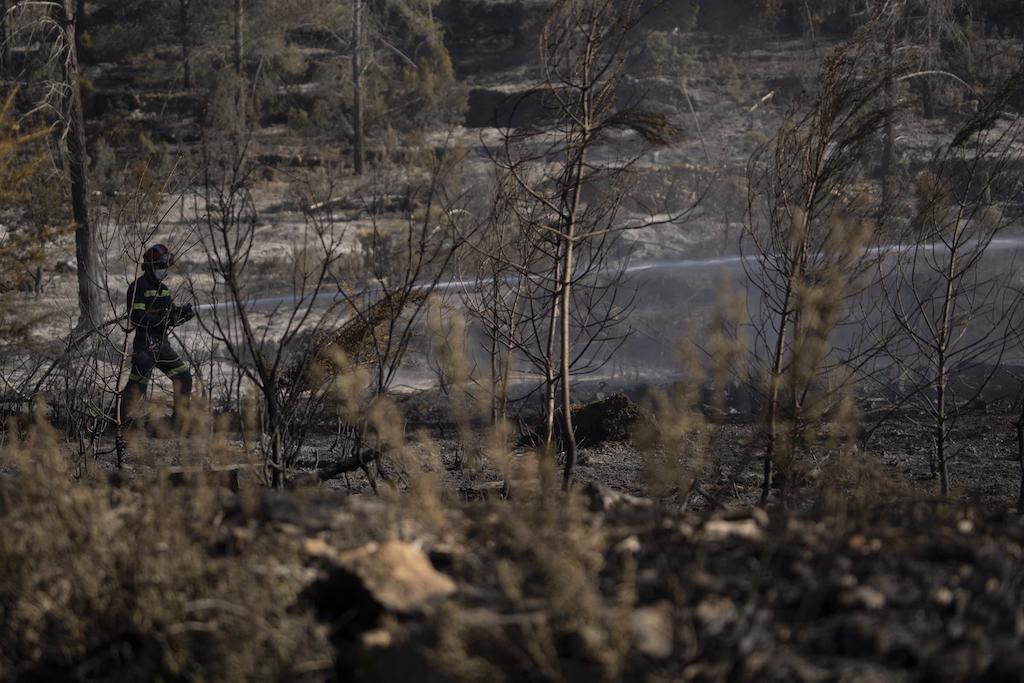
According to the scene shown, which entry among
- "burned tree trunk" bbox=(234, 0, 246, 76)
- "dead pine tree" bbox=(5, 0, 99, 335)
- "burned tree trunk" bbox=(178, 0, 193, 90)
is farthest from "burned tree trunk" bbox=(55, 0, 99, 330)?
"burned tree trunk" bbox=(178, 0, 193, 90)

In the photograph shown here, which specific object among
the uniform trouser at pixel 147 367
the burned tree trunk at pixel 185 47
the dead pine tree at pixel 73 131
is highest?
the burned tree trunk at pixel 185 47

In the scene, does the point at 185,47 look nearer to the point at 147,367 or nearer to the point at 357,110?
the point at 357,110

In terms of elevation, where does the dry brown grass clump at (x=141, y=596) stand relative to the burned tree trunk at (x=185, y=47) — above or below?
below

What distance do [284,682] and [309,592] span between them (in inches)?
11.8

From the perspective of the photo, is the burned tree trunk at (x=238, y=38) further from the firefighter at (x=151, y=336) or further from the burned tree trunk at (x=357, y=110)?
the firefighter at (x=151, y=336)

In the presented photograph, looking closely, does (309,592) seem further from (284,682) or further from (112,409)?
(112,409)

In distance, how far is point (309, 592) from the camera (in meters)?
3.21

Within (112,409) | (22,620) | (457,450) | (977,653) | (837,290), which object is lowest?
(457,450)

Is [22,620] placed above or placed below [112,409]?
above

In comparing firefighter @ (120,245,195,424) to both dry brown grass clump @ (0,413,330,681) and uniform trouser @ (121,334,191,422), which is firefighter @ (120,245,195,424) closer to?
uniform trouser @ (121,334,191,422)

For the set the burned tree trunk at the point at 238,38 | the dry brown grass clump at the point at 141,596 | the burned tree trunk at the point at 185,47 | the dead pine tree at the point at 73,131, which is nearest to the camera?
the dry brown grass clump at the point at 141,596

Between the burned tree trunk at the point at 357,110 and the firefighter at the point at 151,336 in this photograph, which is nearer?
the firefighter at the point at 151,336

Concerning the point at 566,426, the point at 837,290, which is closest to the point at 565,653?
the point at 837,290

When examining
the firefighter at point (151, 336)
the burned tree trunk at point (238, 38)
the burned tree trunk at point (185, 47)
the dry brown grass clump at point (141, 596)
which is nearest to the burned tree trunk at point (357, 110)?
the burned tree trunk at point (238, 38)
